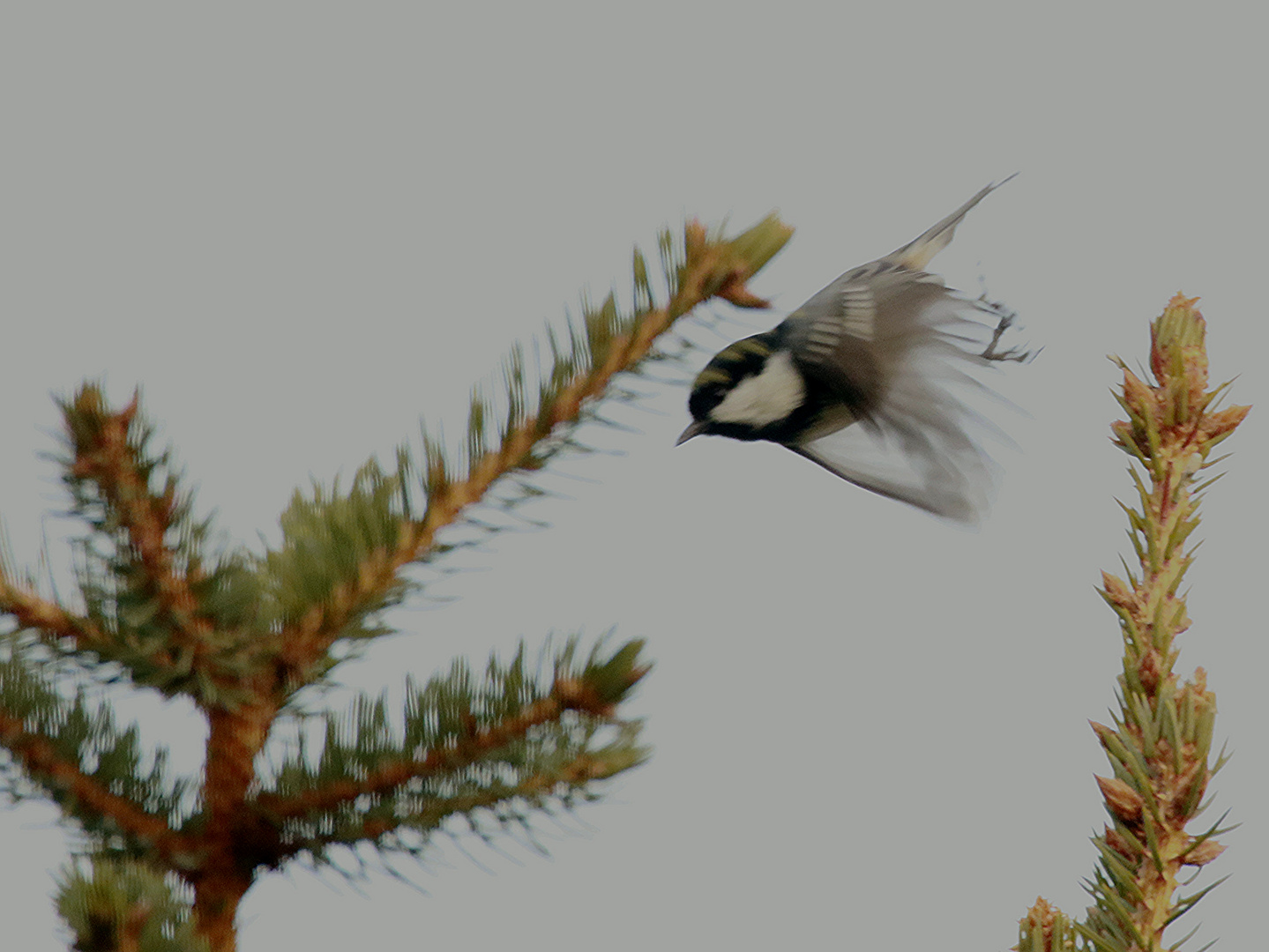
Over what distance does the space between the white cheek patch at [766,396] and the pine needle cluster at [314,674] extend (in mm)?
514

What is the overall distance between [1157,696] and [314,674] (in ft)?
1.49

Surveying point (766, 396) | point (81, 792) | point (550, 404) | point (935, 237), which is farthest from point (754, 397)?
point (81, 792)

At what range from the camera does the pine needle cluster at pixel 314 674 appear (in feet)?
2.06

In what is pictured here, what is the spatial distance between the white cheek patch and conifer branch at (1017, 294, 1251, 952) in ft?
1.51

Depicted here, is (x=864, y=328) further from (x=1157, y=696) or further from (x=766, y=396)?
(x=1157, y=696)

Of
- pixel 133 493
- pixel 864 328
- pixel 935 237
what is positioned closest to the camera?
pixel 133 493

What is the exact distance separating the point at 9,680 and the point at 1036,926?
560 millimetres

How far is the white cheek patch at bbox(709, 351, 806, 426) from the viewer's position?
121cm

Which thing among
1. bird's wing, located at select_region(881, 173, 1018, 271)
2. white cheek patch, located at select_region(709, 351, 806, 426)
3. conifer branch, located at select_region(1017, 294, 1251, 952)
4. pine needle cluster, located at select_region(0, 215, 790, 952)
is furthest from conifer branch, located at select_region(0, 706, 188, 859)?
bird's wing, located at select_region(881, 173, 1018, 271)

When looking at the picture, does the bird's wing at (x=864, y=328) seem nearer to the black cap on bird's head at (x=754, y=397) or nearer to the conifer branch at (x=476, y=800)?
the black cap on bird's head at (x=754, y=397)

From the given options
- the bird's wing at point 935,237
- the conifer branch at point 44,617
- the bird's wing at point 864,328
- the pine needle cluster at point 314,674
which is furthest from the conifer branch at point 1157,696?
the bird's wing at point 935,237

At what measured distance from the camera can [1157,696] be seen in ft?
2.25

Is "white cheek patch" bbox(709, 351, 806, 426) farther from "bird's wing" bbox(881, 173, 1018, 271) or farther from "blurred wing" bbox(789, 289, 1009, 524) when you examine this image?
"bird's wing" bbox(881, 173, 1018, 271)

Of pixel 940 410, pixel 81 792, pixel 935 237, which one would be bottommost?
pixel 81 792
